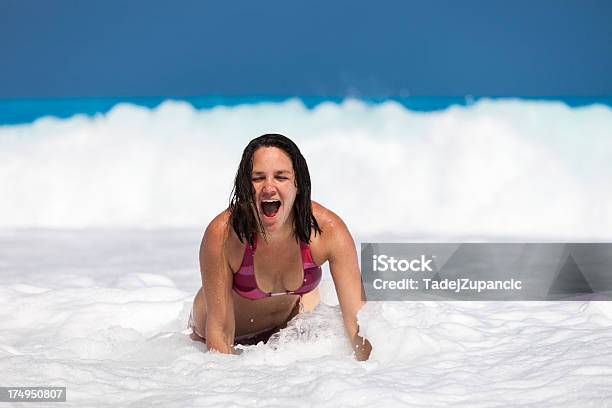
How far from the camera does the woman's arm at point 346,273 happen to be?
2.47m

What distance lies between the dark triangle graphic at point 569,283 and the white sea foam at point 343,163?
1763 mm

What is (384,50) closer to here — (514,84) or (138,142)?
(514,84)

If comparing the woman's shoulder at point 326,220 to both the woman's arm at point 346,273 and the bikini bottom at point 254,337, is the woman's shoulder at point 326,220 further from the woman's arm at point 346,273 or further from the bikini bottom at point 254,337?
the bikini bottom at point 254,337

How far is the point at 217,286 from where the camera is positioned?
2467mm

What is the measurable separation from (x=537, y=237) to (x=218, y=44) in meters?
2.67

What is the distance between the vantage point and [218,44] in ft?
19.6

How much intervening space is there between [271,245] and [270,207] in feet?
0.65

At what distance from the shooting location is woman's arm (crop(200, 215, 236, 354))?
2443mm

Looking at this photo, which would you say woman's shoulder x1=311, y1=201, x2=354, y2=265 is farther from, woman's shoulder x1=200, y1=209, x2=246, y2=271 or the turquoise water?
the turquoise water

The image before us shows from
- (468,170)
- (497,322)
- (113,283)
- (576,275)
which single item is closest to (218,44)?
(468,170)

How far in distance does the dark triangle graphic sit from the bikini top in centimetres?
153
